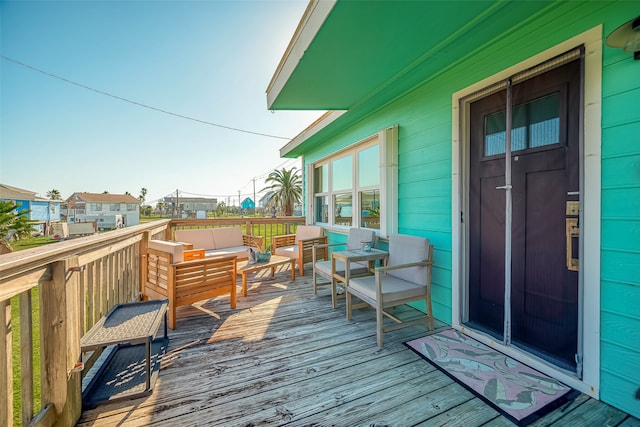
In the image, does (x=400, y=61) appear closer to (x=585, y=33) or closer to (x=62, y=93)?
(x=585, y=33)

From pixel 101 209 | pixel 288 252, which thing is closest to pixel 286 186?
pixel 288 252

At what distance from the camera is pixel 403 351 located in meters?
2.12

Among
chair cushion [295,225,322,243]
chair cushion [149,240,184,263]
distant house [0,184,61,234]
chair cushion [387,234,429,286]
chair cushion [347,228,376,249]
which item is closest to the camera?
chair cushion [387,234,429,286]

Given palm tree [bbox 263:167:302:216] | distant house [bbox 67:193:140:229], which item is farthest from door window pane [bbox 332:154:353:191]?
distant house [bbox 67:193:140:229]

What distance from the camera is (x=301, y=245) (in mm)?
4289

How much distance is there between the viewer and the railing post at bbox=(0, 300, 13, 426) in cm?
98

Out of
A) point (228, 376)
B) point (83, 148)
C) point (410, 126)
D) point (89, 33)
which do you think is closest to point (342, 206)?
point (410, 126)

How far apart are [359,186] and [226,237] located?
2855 millimetres

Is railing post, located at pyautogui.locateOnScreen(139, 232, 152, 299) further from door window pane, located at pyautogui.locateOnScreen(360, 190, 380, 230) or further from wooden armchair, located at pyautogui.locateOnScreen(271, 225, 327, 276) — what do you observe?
door window pane, located at pyautogui.locateOnScreen(360, 190, 380, 230)

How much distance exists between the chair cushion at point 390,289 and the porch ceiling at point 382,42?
7.42 feet

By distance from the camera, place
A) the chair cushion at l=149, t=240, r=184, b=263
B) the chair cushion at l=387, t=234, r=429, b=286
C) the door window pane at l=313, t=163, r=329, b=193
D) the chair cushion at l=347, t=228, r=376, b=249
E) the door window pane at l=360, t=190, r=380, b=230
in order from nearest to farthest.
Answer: the chair cushion at l=387, t=234, r=429, b=286 → the chair cushion at l=149, t=240, r=184, b=263 → the chair cushion at l=347, t=228, r=376, b=249 → the door window pane at l=360, t=190, r=380, b=230 → the door window pane at l=313, t=163, r=329, b=193

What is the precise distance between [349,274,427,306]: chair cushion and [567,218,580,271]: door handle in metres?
1.11

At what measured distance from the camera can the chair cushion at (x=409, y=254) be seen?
2.51 metres

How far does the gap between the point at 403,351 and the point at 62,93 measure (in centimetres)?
912
